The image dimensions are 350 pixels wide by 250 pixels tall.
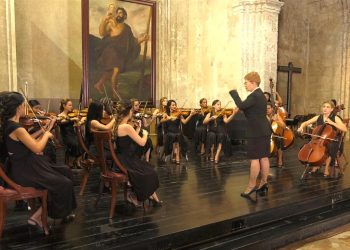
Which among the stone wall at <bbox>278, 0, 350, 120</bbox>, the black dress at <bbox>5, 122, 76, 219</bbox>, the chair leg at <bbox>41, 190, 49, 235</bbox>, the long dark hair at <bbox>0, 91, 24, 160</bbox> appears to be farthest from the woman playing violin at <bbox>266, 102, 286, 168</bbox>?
the stone wall at <bbox>278, 0, 350, 120</bbox>

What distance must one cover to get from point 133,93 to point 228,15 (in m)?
3.53

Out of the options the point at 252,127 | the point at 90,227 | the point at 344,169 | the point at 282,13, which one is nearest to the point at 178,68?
the point at 282,13

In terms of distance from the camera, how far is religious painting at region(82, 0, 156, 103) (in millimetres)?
9930

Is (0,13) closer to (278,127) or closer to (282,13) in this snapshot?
(278,127)

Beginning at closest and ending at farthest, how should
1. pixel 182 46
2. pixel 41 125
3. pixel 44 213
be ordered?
pixel 44 213
pixel 41 125
pixel 182 46

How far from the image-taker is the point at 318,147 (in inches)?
237

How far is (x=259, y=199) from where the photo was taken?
4848mm

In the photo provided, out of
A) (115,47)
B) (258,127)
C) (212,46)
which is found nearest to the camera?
(258,127)

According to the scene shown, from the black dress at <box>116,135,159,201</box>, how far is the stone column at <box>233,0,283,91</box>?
626 centimetres

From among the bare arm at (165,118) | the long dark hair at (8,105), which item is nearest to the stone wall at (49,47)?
the bare arm at (165,118)

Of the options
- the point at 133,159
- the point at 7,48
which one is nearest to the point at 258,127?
the point at 133,159

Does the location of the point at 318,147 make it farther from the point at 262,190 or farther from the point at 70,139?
the point at 70,139

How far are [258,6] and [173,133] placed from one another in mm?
4383

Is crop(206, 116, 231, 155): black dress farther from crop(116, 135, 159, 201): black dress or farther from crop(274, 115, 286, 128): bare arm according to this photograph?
crop(116, 135, 159, 201): black dress
